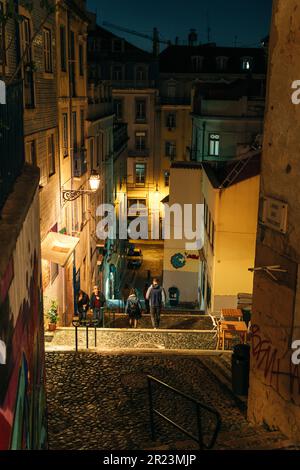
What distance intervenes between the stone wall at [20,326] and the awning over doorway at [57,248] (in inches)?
318

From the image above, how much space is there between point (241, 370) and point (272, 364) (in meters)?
1.54

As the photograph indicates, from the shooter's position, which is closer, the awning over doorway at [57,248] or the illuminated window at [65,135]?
the awning over doorway at [57,248]

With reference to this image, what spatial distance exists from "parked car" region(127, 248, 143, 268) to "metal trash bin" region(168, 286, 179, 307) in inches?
549

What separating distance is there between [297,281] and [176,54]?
47998 millimetres

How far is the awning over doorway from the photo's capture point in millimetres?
16052

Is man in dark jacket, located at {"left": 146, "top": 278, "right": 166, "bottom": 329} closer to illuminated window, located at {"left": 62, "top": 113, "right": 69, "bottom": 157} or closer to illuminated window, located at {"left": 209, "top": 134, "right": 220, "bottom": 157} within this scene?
illuminated window, located at {"left": 62, "top": 113, "right": 69, "bottom": 157}

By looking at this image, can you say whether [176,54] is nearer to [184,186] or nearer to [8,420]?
[184,186]

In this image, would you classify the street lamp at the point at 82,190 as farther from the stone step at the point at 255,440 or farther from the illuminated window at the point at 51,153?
the stone step at the point at 255,440

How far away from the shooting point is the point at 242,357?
433 inches

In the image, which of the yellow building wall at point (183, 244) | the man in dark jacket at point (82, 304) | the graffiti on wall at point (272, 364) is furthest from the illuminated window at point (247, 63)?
the graffiti on wall at point (272, 364)

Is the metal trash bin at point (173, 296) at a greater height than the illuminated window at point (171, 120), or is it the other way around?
the illuminated window at point (171, 120)

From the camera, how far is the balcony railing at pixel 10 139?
595 centimetres

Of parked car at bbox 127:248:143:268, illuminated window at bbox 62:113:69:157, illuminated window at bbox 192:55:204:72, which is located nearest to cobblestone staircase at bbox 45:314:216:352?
illuminated window at bbox 62:113:69:157
